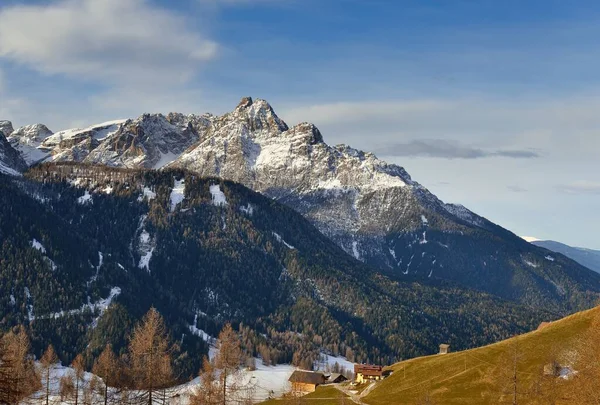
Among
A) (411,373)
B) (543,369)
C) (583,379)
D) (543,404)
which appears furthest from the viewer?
(411,373)

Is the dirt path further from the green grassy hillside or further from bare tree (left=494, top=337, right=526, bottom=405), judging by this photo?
bare tree (left=494, top=337, right=526, bottom=405)

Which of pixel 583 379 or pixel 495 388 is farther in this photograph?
pixel 495 388

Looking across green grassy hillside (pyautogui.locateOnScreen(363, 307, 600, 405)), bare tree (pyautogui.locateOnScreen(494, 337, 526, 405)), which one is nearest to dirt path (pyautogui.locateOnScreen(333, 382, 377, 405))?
green grassy hillside (pyautogui.locateOnScreen(363, 307, 600, 405))

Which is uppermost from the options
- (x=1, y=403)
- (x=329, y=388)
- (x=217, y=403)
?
(x=1, y=403)

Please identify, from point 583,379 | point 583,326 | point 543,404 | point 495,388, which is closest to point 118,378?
point 583,379

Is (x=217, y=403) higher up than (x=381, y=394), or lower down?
higher up

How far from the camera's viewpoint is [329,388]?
197375 millimetres

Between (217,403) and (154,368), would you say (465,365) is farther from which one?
(154,368)

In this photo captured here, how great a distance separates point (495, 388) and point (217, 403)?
72.2 metres

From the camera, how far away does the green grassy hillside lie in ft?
454

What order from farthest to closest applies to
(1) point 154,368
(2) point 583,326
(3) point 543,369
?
(2) point 583,326 < (3) point 543,369 < (1) point 154,368

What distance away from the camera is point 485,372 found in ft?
502

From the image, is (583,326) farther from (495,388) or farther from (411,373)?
(411,373)

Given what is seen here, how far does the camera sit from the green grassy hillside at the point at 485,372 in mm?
138375
